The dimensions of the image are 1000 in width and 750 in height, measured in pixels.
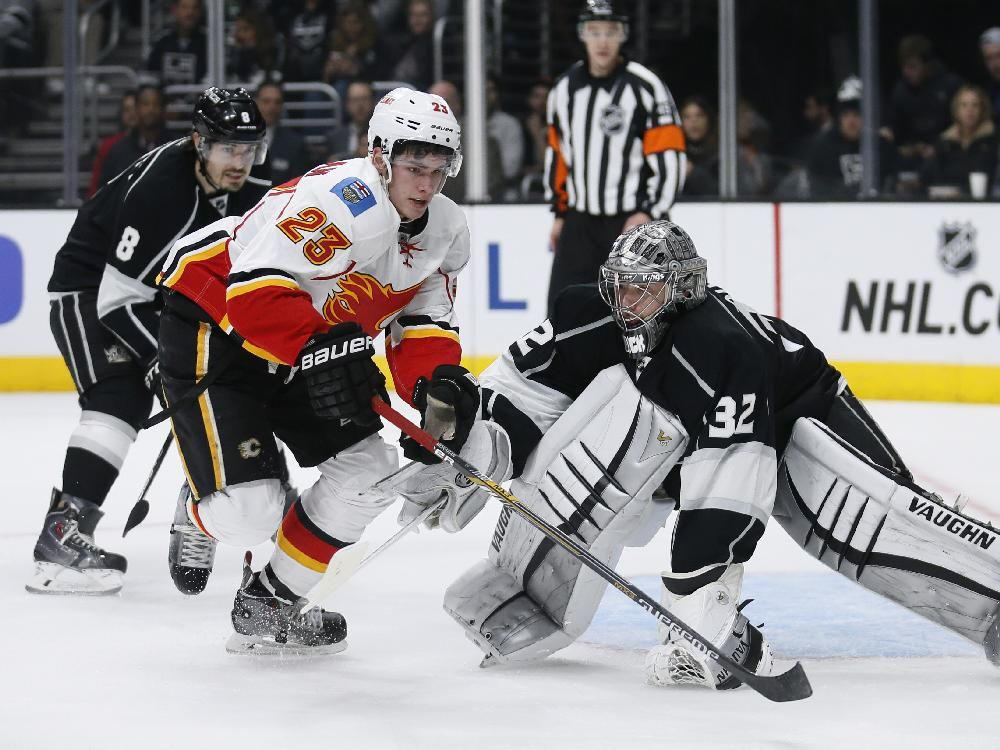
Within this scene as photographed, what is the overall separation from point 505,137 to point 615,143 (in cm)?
140

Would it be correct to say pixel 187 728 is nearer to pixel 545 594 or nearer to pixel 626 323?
pixel 545 594

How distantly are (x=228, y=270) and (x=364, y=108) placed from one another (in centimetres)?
420

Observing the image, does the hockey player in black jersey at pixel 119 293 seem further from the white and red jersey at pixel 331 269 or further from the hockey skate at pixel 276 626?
the hockey skate at pixel 276 626

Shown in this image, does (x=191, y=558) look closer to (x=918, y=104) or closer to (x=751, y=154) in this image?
(x=751, y=154)

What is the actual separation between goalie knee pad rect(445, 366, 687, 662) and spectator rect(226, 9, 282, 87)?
463 centimetres

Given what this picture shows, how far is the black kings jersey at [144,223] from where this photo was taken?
11.5ft

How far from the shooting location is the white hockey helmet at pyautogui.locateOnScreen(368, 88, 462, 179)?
8.80 ft

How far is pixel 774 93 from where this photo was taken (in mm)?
7035

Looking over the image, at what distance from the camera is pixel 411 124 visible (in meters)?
2.68

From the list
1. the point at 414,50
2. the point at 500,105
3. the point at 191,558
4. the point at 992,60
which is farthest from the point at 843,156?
the point at 191,558

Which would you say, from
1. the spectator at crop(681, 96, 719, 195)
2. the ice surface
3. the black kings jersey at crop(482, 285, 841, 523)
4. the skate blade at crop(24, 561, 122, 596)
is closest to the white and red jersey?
the black kings jersey at crop(482, 285, 841, 523)

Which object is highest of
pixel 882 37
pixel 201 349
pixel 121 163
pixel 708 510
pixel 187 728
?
pixel 882 37

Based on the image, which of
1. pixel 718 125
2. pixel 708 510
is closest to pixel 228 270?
pixel 708 510

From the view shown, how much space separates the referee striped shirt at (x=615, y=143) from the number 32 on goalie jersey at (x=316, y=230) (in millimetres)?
2829
